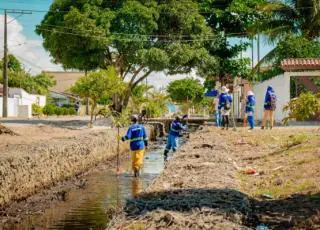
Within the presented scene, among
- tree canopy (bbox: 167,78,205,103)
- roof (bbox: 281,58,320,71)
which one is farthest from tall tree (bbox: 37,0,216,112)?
tree canopy (bbox: 167,78,205,103)

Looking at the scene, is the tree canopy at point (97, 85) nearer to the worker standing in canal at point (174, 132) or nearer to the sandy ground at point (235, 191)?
the worker standing in canal at point (174, 132)

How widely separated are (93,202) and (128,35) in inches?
987

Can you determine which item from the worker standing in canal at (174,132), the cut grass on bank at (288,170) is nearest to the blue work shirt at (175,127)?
the worker standing in canal at (174,132)

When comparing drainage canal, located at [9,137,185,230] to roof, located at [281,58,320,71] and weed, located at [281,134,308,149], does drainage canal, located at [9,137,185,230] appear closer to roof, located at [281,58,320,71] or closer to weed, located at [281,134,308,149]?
weed, located at [281,134,308,149]

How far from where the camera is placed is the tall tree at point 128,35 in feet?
128

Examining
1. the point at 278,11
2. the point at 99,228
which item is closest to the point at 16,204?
the point at 99,228

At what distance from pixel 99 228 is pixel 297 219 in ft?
15.3

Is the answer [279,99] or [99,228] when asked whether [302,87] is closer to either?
[279,99]

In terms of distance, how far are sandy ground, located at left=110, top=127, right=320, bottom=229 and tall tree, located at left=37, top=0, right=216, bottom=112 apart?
822 inches

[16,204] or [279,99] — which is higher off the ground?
[279,99]

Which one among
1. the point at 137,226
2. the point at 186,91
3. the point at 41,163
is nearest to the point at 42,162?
the point at 41,163

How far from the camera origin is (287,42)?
42281mm

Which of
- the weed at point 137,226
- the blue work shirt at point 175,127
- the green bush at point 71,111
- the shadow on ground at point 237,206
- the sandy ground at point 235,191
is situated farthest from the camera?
the green bush at point 71,111

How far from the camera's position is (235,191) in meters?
9.80
